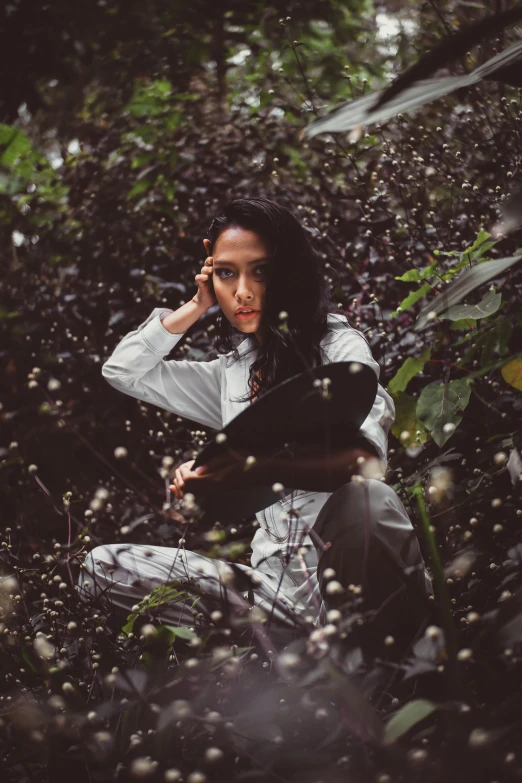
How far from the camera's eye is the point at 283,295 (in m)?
1.84

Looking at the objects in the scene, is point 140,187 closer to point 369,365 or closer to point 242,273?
point 242,273

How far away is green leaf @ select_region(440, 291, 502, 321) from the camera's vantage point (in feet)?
5.31

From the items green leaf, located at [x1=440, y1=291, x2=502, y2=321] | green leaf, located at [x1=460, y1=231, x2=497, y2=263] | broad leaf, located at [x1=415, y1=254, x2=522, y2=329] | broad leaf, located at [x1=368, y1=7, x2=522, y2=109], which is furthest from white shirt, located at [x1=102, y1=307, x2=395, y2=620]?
broad leaf, located at [x1=368, y1=7, x2=522, y2=109]

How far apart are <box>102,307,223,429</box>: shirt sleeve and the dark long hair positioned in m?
0.25

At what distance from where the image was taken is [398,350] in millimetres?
2561

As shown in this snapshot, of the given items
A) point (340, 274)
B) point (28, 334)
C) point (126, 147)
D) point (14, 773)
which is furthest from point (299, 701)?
point (126, 147)

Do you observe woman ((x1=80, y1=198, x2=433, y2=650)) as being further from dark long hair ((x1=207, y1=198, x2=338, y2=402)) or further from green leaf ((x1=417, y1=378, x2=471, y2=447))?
green leaf ((x1=417, y1=378, x2=471, y2=447))

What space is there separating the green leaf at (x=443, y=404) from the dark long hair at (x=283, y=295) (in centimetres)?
33

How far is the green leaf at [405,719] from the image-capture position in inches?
32.6

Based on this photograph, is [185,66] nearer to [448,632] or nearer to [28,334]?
[28,334]

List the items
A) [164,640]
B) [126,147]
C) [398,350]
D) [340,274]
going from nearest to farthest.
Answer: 1. [164,640]
2. [398,350]
3. [340,274]
4. [126,147]

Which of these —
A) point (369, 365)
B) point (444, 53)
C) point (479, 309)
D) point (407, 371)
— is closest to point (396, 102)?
point (444, 53)

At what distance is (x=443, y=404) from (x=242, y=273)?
0.65m

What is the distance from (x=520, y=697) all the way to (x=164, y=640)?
625 mm
